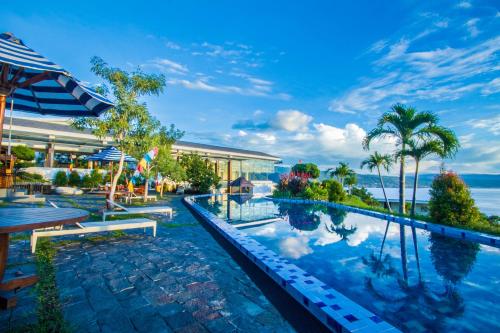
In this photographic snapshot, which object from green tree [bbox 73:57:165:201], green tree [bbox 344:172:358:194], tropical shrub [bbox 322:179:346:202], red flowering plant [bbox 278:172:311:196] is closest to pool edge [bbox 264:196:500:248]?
tropical shrub [bbox 322:179:346:202]

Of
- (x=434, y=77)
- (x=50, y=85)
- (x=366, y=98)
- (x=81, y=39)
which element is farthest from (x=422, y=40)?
(x=81, y=39)

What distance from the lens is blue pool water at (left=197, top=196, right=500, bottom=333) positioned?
270 centimetres

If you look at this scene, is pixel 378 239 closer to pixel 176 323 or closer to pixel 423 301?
pixel 423 301

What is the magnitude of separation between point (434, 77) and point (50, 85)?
14625 millimetres

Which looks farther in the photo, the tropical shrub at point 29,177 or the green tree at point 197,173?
the green tree at point 197,173

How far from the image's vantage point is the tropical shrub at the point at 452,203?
7656mm

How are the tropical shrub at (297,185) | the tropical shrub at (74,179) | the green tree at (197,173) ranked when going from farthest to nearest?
1. the green tree at (197,173)
2. the tropical shrub at (297,185)
3. the tropical shrub at (74,179)

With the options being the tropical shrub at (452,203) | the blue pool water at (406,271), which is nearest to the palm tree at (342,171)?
the tropical shrub at (452,203)

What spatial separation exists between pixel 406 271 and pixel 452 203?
5.39 m

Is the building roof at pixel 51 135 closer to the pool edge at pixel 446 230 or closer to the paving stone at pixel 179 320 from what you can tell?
the paving stone at pixel 179 320

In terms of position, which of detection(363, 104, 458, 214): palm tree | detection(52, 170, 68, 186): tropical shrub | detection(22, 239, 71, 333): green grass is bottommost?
detection(22, 239, 71, 333): green grass

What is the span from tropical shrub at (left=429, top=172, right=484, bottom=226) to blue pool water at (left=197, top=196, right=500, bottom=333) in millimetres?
1108

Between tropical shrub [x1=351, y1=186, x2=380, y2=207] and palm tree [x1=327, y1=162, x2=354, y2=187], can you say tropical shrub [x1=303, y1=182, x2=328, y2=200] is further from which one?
tropical shrub [x1=351, y1=186, x2=380, y2=207]

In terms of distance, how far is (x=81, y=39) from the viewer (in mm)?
10445
